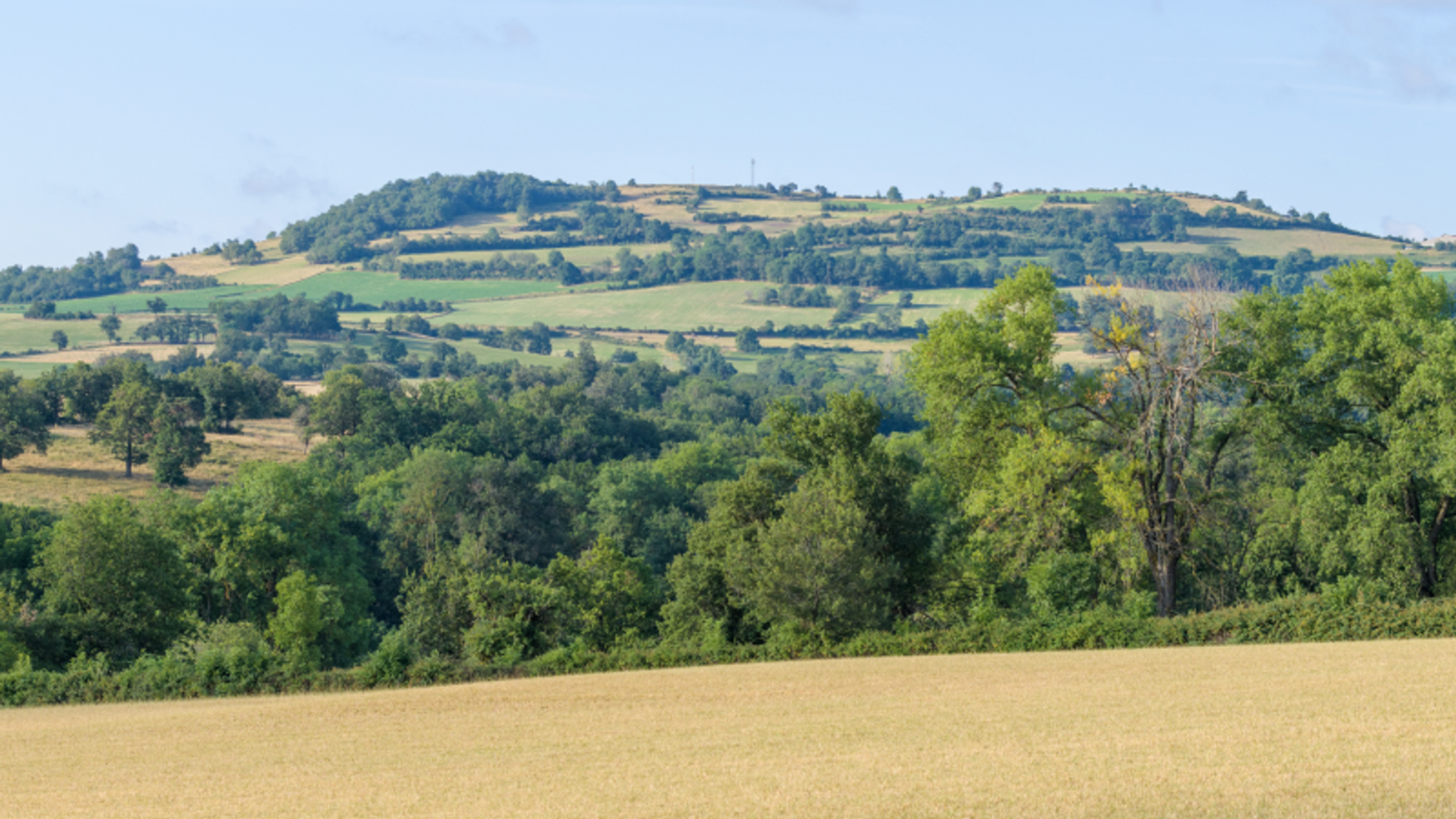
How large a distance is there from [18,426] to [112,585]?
52.1 metres

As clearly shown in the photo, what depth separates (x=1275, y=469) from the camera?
47.4 m

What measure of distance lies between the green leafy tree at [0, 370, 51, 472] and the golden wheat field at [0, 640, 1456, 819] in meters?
63.7

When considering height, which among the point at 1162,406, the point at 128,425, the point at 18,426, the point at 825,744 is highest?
the point at 1162,406

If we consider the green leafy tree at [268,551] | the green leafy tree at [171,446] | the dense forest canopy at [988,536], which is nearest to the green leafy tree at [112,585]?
the dense forest canopy at [988,536]

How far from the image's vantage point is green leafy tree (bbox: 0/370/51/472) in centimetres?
9238

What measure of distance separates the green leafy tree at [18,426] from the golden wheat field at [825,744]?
63.7 metres

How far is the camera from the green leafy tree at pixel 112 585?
164ft

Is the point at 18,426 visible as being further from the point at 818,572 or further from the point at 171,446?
the point at 818,572

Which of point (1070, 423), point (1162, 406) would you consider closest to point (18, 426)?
point (1070, 423)

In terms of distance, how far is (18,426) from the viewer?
94.0m

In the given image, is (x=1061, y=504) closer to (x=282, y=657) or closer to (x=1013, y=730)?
(x=1013, y=730)

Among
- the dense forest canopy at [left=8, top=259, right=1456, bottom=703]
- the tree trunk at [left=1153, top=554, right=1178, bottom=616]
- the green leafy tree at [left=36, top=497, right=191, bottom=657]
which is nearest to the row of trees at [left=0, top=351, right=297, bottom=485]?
the dense forest canopy at [left=8, top=259, right=1456, bottom=703]

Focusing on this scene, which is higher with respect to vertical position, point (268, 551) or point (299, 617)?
point (268, 551)

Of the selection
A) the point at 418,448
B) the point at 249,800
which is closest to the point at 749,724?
the point at 249,800
